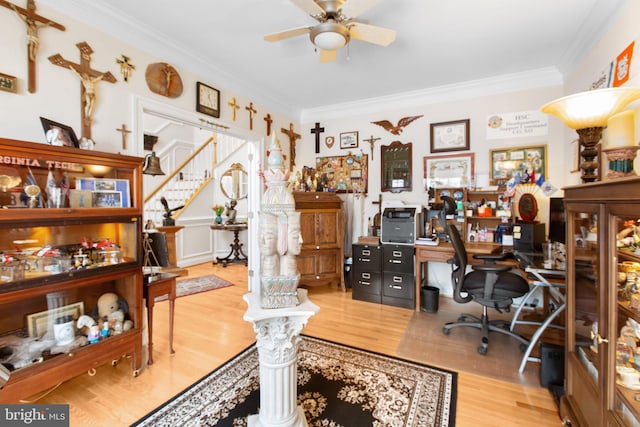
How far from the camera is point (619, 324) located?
1093mm

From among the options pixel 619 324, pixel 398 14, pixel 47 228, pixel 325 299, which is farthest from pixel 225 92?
pixel 619 324

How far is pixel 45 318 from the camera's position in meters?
1.73

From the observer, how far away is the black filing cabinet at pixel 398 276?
3.30 meters

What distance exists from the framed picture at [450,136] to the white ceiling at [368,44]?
512mm

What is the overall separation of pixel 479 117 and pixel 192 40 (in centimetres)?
336

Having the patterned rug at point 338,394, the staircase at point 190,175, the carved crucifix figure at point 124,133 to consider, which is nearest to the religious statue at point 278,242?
the patterned rug at point 338,394

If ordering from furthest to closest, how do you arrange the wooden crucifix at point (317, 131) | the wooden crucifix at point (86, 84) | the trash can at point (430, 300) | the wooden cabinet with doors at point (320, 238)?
the wooden crucifix at point (317, 131), the wooden cabinet with doors at point (320, 238), the trash can at point (430, 300), the wooden crucifix at point (86, 84)

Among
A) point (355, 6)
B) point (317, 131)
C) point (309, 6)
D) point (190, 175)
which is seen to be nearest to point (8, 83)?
point (309, 6)

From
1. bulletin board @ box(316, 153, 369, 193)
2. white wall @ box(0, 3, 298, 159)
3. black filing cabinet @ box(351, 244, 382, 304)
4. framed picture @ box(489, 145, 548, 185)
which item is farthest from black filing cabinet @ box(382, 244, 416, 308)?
white wall @ box(0, 3, 298, 159)

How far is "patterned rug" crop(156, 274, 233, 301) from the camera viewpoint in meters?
3.86

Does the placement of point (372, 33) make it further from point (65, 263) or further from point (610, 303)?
point (65, 263)

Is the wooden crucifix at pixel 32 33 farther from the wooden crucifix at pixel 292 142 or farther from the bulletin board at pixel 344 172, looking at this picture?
the bulletin board at pixel 344 172

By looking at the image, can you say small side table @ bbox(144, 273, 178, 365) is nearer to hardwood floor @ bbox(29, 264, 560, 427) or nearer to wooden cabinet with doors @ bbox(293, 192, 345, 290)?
hardwood floor @ bbox(29, 264, 560, 427)

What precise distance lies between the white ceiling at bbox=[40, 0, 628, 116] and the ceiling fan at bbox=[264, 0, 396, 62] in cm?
31
